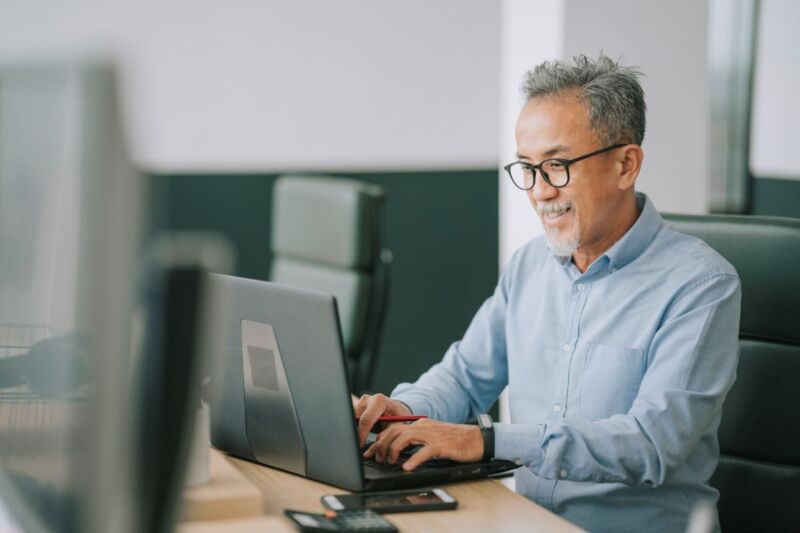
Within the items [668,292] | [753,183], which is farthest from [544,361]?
[753,183]

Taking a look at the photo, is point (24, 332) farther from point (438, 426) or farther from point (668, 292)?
point (668, 292)

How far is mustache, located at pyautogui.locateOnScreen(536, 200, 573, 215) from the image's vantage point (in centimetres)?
181

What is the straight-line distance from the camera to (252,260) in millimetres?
3576

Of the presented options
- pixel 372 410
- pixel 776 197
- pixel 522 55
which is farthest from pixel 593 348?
pixel 776 197

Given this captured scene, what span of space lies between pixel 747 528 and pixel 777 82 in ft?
6.26

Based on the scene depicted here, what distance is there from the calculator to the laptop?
119 millimetres

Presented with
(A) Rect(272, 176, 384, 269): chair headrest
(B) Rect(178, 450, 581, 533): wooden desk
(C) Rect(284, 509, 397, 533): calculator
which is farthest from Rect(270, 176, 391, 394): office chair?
(C) Rect(284, 509, 397, 533): calculator

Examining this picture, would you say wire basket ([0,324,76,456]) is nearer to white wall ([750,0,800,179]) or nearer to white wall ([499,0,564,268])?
white wall ([499,0,564,268])

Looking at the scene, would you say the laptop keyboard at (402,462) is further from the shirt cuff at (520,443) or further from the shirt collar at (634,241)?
the shirt collar at (634,241)

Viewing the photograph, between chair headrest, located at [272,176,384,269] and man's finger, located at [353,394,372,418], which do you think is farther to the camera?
chair headrest, located at [272,176,384,269]

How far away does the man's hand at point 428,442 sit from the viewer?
4.82 feet

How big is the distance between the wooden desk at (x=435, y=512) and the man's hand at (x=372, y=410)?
0.46 ft

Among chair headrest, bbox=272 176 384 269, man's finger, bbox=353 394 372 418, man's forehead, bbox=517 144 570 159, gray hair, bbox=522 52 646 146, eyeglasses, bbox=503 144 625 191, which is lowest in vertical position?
man's finger, bbox=353 394 372 418

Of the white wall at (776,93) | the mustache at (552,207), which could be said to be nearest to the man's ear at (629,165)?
the mustache at (552,207)
